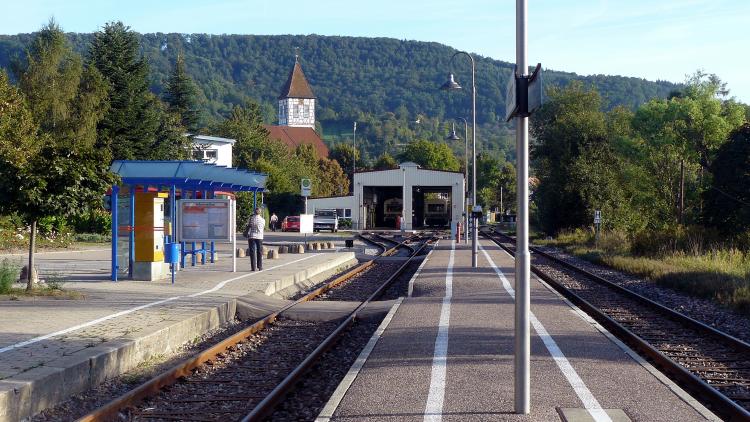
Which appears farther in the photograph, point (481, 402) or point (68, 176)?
point (68, 176)

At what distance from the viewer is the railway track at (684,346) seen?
9.49m

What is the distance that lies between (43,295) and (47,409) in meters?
8.04

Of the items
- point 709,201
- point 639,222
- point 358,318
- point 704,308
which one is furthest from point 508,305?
point 639,222

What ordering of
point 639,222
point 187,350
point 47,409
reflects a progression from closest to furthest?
point 47,409
point 187,350
point 639,222

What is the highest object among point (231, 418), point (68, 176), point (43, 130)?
point (43, 130)

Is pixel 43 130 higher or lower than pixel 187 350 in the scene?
higher

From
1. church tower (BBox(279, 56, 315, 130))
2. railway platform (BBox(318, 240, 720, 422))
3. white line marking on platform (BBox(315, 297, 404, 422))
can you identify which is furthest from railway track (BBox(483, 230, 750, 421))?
church tower (BBox(279, 56, 315, 130))

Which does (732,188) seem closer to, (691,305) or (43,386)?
(691,305)

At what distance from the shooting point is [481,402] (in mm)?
8070

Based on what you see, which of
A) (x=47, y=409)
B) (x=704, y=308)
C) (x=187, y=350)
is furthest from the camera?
(x=704, y=308)

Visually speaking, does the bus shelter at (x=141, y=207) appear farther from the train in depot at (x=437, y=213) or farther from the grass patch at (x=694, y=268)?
the train in depot at (x=437, y=213)

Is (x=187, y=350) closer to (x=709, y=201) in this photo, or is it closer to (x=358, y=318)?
(x=358, y=318)

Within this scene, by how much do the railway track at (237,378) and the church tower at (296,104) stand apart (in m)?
174

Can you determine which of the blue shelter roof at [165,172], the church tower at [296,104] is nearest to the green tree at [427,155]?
the church tower at [296,104]
